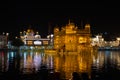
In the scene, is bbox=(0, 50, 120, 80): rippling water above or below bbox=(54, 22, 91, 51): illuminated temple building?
below

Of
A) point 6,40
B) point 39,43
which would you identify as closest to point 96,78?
point 39,43

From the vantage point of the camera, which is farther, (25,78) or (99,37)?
(99,37)

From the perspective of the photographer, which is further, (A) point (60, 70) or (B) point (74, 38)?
(B) point (74, 38)

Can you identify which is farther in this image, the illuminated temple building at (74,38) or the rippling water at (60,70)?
the illuminated temple building at (74,38)

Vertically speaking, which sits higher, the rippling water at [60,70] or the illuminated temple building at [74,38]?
the illuminated temple building at [74,38]

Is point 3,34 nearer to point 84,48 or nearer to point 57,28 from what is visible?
point 57,28

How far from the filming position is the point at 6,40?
136 m

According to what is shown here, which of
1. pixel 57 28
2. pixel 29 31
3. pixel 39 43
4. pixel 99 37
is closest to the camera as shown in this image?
pixel 57 28

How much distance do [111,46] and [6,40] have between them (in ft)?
168

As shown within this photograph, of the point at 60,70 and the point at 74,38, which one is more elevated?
the point at 74,38

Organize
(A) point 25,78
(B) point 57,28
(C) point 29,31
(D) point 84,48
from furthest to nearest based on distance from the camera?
(C) point 29,31 → (B) point 57,28 → (D) point 84,48 → (A) point 25,78

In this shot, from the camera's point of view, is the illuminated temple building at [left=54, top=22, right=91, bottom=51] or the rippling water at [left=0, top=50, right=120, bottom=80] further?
the illuminated temple building at [left=54, top=22, right=91, bottom=51]

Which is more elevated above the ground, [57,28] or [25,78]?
[57,28]

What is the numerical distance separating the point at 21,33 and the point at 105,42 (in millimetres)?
43392
